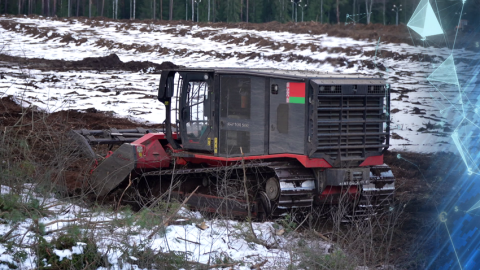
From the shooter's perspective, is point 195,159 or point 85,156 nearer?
point 195,159

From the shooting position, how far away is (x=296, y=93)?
988 centimetres

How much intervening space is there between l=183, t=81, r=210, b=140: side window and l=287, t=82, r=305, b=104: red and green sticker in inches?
72.6

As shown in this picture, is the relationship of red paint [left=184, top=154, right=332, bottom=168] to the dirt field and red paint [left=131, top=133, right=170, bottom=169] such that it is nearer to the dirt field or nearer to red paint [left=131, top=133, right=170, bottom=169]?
red paint [left=131, top=133, right=170, bottom=169]

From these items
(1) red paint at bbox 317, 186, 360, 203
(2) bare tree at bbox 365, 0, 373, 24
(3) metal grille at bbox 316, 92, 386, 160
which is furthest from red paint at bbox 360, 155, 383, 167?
(2) bare tree at bbox 365, 0, 373, 24

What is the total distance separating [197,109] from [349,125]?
303 cm

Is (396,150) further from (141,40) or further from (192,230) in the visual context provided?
(141,40)

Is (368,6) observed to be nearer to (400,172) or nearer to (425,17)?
(425,17)

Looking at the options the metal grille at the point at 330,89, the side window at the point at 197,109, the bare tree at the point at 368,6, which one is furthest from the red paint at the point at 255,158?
the bare tree at the point at 368,6

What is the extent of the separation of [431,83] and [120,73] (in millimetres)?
15672

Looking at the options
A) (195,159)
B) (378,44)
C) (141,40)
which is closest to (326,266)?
(195,159)

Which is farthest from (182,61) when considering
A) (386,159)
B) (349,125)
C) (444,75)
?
(349,125)

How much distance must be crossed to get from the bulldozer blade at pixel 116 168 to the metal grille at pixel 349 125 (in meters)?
4.20

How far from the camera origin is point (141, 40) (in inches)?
1667

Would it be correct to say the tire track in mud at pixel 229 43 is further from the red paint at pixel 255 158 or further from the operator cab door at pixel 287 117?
the operator cab door at pixel 287 117
